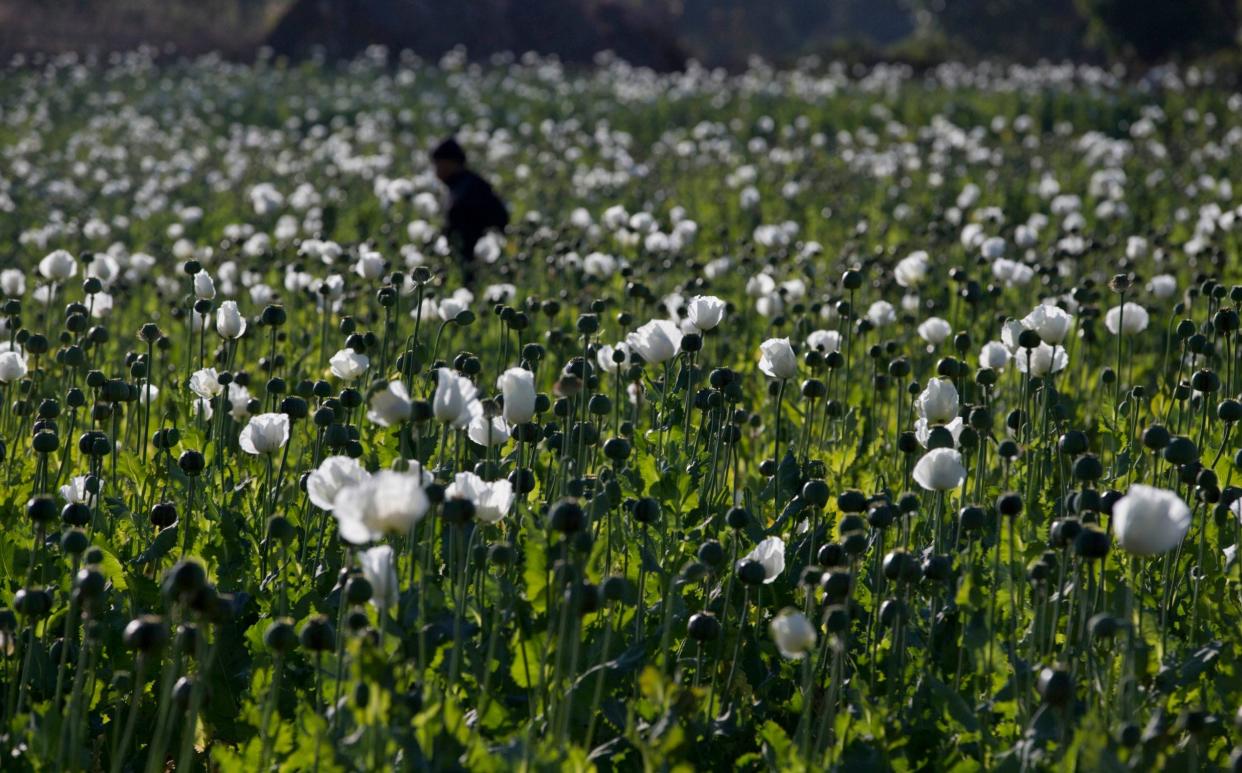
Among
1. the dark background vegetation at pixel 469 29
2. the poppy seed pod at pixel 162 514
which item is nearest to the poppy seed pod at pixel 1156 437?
the poppy seed pod at pixel 162 514

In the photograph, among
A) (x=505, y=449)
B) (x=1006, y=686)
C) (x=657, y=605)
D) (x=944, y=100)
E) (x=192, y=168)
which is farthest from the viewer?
(x=944, y=100)

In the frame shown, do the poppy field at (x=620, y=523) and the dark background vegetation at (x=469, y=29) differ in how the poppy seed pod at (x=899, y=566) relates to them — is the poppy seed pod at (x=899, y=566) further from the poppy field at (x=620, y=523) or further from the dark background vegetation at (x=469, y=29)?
the dark background vegetation at (x=469, y=29)

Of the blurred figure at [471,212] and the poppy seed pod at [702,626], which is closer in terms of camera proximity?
the poppy seed pod at [702,626]

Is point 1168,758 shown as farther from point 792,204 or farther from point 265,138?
point 265,138

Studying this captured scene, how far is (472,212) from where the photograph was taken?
988cm

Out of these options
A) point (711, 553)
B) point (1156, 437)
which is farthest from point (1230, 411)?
point (711, 553)

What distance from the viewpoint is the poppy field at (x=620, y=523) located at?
2.80m

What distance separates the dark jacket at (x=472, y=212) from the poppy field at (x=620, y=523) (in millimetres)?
423

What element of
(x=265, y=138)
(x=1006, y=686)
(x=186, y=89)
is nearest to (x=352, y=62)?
(x=186, y=89)

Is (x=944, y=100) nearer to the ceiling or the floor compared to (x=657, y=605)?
nearer to the ceiling

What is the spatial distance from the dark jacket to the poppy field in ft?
1.39

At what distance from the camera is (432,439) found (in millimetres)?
4473

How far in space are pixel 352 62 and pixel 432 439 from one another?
27.4 metres

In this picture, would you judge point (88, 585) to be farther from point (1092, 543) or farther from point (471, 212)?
point (471, 212)
